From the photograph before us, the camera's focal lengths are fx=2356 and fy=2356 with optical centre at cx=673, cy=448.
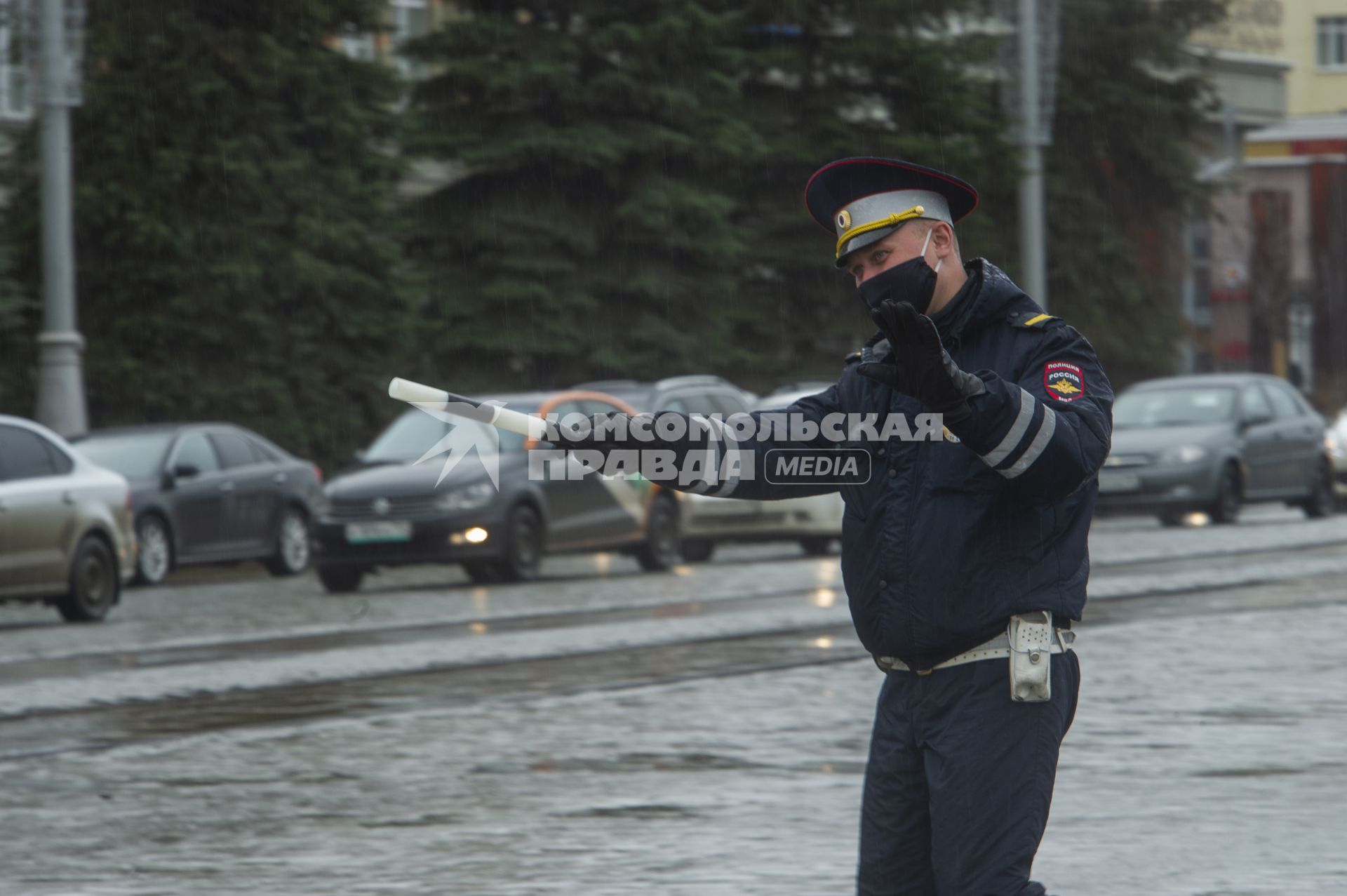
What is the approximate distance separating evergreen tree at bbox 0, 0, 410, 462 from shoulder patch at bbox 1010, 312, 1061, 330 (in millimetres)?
26060

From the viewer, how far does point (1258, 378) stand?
26.5m

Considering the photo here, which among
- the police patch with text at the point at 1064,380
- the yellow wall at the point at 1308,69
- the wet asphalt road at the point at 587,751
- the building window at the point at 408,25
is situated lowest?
the wet asphalt road at the point at 587,751

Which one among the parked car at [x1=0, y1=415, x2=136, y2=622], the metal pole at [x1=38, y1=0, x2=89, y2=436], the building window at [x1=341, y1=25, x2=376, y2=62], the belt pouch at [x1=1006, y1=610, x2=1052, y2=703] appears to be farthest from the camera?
the building window at [x1=341, y1=25, x2=376, y2=62]

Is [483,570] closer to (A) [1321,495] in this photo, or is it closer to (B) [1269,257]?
(A) [1321,495]

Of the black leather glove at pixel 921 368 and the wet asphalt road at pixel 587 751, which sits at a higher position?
the black leather glove at pixel 921 368

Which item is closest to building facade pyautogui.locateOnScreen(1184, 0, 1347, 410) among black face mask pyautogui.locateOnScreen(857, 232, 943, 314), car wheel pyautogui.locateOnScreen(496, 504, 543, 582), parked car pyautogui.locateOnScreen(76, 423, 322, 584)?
parked car pyautogui.locateOnScreen(76, 423, 322, 584)

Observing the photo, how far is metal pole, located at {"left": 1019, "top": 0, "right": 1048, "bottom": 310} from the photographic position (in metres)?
30.0

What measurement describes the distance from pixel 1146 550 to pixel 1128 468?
319 centimetres

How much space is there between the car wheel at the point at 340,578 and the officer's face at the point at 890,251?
15778 mm

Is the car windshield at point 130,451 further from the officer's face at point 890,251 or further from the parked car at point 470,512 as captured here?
the officer's face at point 890,251

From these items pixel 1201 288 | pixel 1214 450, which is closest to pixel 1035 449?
pixel 1214 450

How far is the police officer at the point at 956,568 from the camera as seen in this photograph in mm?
3811

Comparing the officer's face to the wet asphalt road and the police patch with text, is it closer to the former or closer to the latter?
the police patch with text

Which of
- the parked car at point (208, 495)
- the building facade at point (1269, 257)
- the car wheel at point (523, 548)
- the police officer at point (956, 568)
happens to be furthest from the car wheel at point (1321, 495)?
the police officer at point (956, 568)
